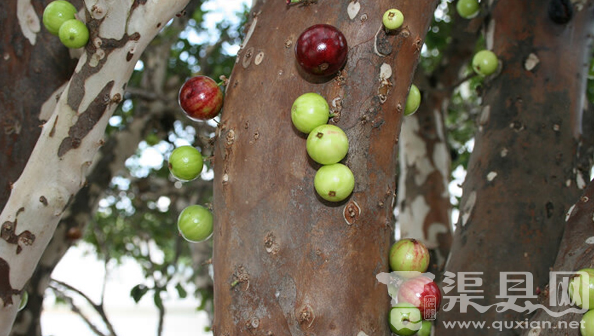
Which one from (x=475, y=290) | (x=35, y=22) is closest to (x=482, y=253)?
(x=475, y=290)

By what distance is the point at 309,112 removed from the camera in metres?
1.42

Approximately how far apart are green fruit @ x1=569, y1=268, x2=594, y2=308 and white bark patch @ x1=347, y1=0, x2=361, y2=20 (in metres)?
1.05

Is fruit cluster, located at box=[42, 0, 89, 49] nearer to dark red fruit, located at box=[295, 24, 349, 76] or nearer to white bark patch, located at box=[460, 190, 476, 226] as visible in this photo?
dark red fruit, located at box=[295, 24, 349, 76]

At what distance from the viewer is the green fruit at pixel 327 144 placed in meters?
1.41

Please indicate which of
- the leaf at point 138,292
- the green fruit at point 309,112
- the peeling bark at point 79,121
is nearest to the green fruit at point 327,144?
the green fruit at point 309,112

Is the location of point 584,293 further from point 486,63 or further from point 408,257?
point 486,63

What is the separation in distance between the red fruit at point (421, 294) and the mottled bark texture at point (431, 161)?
195 cm

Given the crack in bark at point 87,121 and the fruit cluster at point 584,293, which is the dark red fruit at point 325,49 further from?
the fruit cluster at point 584,293

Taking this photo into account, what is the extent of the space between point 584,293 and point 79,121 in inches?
65.9

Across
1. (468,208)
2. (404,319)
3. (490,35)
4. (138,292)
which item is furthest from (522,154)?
(138,292)

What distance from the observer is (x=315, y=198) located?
4.81 feet

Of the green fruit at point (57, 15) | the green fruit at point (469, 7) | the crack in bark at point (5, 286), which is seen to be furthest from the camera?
the green fruit at point (469, 7)

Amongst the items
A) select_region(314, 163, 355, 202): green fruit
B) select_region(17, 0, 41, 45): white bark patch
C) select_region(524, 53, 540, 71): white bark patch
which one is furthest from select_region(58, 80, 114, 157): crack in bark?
select_region(524, 53, 540, 71): white bark patch

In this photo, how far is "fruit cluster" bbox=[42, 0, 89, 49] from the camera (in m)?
1.81
